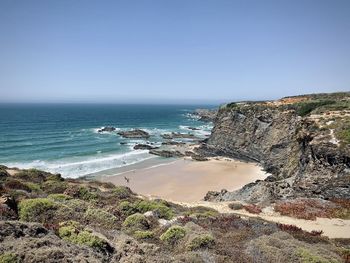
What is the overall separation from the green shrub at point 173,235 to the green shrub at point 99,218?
2464mm

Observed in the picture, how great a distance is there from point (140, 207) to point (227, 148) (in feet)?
157

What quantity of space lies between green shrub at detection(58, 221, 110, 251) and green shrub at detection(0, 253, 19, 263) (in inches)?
82.1

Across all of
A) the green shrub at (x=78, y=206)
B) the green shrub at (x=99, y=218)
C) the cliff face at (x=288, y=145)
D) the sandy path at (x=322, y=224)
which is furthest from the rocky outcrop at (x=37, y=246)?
the cliff face at (x=288, y=145)

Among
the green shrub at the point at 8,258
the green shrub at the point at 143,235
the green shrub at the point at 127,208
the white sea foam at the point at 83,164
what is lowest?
the white sea foam at the point at 83,164

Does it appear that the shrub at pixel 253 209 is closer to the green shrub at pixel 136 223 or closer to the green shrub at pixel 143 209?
the green shrub at pixel 143 209

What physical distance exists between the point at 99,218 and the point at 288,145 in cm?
3997

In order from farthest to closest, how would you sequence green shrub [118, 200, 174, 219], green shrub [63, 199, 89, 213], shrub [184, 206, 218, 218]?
shrub [184, 206, 218, 218], green shrub [118, 200, 174, 219], green shrub [63, 199, 89, 213]

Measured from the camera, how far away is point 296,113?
4909 centimetres

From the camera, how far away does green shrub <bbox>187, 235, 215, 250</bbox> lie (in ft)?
31.7

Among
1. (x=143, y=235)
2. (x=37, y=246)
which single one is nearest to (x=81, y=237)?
(x=37, y=246)

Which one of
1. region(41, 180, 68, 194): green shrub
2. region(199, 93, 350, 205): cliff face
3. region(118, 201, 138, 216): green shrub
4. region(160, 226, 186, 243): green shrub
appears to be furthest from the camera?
region(199, 93, 350, 205): cliff face

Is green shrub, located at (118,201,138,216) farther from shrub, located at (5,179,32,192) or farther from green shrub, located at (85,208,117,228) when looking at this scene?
shrub, located at (5,179,32,192)

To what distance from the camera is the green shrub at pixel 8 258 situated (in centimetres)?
656

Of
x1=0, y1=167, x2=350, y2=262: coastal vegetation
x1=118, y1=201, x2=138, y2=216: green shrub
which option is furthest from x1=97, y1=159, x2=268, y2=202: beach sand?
x1=0, y1=167, x2=350, y2=262: coastal vegetation
